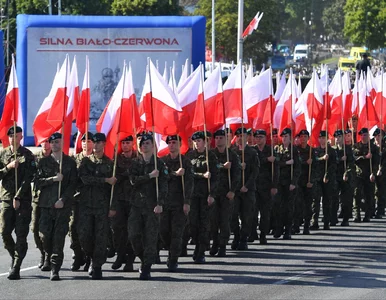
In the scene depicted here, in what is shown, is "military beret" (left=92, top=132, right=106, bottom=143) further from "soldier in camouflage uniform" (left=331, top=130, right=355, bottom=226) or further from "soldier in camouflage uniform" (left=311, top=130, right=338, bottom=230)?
"soldier in camouflage uniform" (left=331, top=130, right=355, bottom=226)

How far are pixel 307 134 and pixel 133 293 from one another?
7149mm

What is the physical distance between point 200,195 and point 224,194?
0.63 m

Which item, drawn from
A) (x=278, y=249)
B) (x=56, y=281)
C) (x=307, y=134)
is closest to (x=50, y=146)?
(x=56, y=281)

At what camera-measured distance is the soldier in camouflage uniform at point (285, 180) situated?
17.3 m

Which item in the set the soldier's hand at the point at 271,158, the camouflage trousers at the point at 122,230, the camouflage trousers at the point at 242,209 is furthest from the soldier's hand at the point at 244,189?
the camouflage trousers at the point at 122,230

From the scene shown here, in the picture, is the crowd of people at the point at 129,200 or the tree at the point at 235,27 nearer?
the crowd of people at the point at 129,200

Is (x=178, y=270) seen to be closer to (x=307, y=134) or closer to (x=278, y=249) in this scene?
(x=278, y=249)

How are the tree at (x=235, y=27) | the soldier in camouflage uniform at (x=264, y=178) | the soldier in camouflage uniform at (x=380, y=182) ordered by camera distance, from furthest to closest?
the tree at (x=235, y=27), the soldier in camouflage uniform at (x=380, y=182), the soldier in camouflage uniform at (x=264, y=178)

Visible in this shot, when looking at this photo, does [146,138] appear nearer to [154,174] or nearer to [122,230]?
[154,174]

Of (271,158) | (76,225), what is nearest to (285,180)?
(271,158)

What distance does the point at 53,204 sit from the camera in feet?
42.1

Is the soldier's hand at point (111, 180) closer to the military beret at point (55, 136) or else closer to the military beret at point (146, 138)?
the military beret at point (146, 138)

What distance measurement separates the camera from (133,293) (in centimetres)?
1195

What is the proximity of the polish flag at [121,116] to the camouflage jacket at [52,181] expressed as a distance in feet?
2.88
